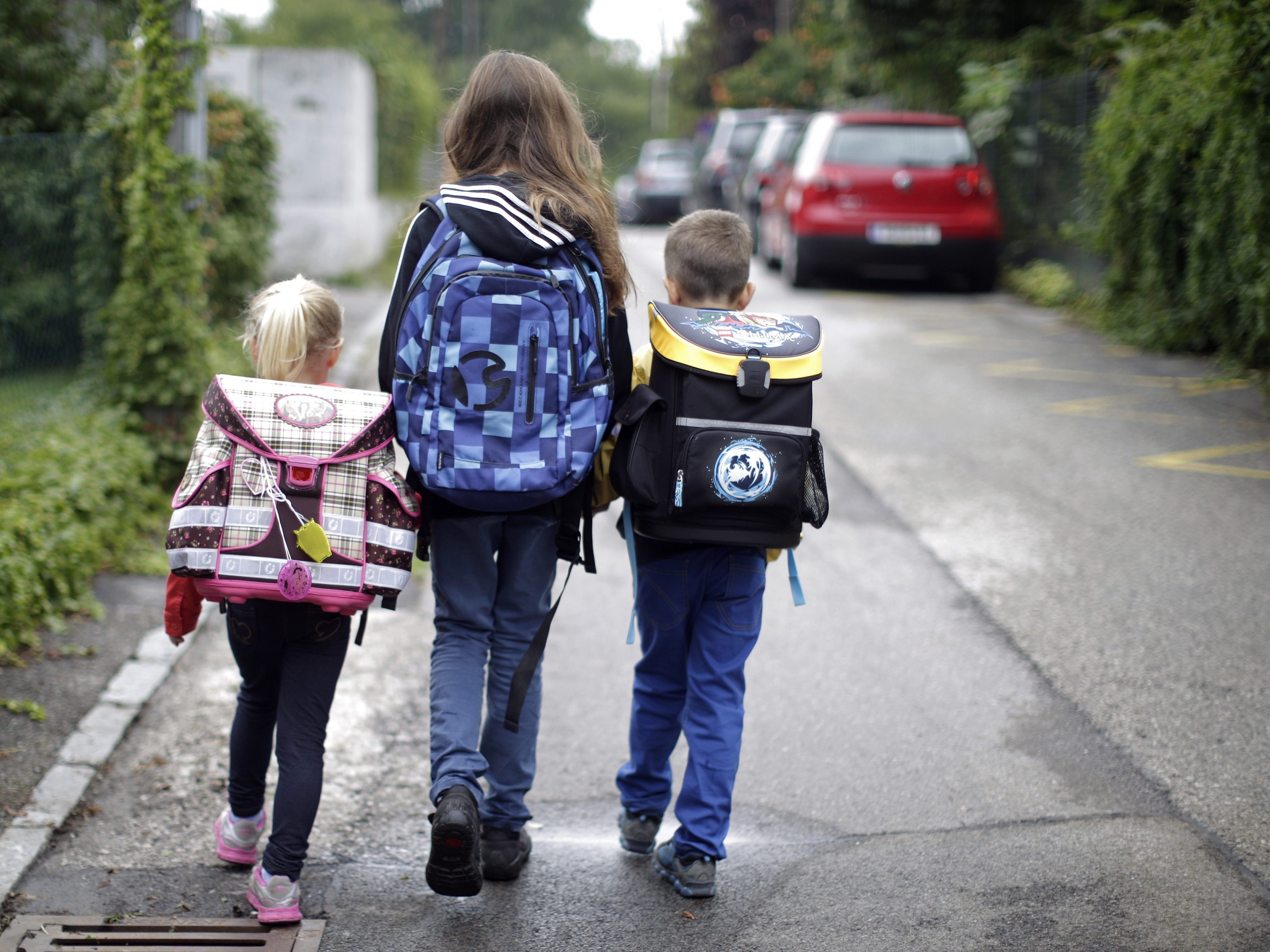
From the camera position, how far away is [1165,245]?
8703mm

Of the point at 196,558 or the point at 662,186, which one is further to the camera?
the point at 662,186

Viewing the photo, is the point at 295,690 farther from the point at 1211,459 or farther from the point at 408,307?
the point at 1211,459

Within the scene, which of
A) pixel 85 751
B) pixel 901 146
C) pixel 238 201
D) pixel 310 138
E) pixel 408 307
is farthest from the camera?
pixel 310 138

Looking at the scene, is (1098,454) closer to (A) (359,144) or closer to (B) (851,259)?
(B) (851,259)

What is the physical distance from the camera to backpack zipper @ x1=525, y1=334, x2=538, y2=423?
Result: 9.00 feet

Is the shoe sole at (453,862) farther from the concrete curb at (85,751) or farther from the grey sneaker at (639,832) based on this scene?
the concrete curb at (85,751)

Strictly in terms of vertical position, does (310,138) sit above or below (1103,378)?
above

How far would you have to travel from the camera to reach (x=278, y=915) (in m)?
2.91

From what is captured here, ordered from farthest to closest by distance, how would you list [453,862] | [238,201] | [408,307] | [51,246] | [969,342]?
1. [969,342]
2. [238,201]
3. [51,246]
4. [408,307]
5. [453,862]

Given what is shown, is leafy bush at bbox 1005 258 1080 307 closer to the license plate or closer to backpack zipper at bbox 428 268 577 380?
the license plate

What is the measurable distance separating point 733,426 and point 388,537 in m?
0.82

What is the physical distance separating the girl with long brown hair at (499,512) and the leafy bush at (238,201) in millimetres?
4689

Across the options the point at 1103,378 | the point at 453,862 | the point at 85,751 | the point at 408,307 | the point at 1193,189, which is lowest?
the point at 85,751

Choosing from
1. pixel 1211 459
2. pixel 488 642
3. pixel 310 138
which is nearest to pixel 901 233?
pixel 1211 459
